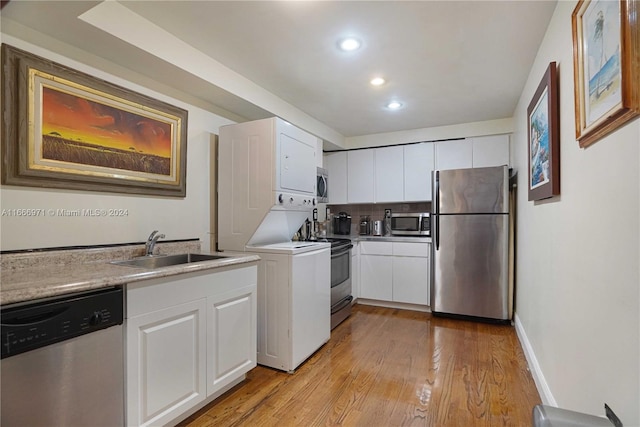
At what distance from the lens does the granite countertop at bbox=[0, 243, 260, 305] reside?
1.16 metres

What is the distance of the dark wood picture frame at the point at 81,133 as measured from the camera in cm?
156

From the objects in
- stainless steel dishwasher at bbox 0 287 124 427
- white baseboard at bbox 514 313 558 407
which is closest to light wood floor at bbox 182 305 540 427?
white baseboard at bbox 514 313 558 407

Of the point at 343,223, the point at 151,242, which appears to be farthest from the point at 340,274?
the point at 151,242

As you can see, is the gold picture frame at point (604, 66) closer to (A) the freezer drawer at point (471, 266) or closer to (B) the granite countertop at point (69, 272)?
(B) the granite countertop at point (69, 272)

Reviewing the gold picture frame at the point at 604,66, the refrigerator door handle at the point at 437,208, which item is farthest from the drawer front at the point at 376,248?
the gold picture frame at the point at 604,66

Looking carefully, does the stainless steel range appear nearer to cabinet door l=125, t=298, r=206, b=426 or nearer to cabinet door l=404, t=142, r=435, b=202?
cabinet door l=404, t=142, r=435, b=202

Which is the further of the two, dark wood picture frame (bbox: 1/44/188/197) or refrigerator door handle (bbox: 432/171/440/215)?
refrigerator door handle (bbox: 432/171/440/215)

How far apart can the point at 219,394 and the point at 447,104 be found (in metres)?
3.34

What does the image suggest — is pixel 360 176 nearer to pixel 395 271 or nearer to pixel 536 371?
pixel 395 271

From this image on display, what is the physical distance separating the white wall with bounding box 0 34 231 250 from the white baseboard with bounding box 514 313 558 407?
8.59 ft

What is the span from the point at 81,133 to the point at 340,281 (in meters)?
2.63

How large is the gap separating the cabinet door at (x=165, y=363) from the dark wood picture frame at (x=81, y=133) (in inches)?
37.7

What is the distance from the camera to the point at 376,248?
402cm

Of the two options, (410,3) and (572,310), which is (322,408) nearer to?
(572,310)
